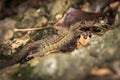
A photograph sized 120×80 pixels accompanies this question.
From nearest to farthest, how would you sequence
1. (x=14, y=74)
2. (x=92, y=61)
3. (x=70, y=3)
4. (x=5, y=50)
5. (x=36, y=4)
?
1. (x=92, y=61)
2. (x=14, y=74)
3. (x=5, y=50)
4. (x=70, y=3)
5. (x=36, y=4)

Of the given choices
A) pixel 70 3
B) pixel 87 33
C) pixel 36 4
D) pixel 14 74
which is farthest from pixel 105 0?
pixel 14 74

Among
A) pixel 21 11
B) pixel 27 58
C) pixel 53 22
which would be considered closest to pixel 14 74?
pixel 27 58

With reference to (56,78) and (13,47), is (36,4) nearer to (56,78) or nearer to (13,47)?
(13,47)

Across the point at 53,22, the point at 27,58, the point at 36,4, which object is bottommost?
the point at 27,58

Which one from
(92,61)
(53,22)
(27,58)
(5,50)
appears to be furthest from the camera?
(53,22)

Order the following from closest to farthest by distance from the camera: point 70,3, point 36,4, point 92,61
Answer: point 92,61 → point 70,3 → point 36,4

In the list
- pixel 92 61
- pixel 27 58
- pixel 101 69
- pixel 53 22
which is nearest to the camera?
pixel 101 69

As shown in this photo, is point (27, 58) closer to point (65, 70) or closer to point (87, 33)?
point (87, 33)

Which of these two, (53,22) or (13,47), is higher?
(53,22)

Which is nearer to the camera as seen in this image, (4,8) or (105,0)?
(105,0)
